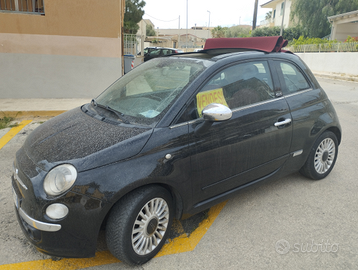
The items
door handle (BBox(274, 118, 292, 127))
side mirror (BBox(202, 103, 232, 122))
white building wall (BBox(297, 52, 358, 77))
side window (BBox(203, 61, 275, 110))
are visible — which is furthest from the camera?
white building wall (BBox(297, 52, 358, 77))

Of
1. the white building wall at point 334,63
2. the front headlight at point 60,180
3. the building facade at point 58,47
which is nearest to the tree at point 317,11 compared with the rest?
the white building wall at point 334,63

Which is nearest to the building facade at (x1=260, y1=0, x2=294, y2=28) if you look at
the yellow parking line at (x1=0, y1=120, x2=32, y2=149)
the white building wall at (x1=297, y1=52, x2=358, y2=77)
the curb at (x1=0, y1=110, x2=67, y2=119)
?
the white building wall at (x1=297, y1=52, x2=358, y2=77)

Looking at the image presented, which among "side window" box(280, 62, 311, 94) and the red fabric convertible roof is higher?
the red fabric convertible roof

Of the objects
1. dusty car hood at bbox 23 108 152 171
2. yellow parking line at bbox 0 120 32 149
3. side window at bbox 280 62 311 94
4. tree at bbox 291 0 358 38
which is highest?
tree at bbox 291 0 358 38

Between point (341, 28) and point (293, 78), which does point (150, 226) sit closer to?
point (293, 78)

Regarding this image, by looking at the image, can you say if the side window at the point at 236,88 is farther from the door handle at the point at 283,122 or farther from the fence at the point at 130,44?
the fence at the point at 130,44

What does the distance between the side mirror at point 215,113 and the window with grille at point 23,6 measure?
24.1 ft

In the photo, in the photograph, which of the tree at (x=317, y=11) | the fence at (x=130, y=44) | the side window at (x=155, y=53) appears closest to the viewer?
the fence at (x=130, y=44)

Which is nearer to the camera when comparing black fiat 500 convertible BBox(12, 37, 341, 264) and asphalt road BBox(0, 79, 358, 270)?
black fiat 500 convertible BBox(12, 37, 341, 264)

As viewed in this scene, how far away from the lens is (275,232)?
9.25 feet

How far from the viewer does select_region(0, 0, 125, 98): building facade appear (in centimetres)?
780

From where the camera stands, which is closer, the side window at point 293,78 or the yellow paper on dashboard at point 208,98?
the yellow paper on dashboard at point 208,98

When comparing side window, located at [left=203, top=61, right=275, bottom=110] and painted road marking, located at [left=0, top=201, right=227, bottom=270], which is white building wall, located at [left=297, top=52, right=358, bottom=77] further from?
painted road marking, located at [left=0, top=201, right=227, bottom=270]

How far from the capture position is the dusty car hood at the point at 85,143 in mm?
2137
